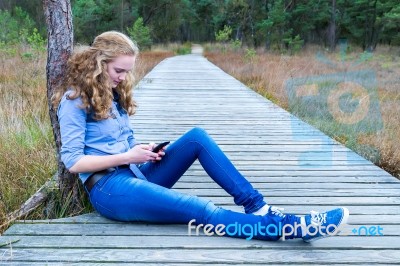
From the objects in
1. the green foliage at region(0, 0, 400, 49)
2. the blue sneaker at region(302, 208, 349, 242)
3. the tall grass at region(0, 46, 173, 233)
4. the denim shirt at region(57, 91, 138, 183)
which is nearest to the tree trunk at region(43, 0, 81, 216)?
the denim shirt at region(57, 91, 138, 183)

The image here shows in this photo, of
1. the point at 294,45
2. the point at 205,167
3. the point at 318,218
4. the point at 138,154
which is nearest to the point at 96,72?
the point at 138,154

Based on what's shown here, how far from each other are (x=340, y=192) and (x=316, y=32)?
40727 mm

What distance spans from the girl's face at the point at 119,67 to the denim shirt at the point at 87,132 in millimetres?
198

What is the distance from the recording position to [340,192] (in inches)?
122

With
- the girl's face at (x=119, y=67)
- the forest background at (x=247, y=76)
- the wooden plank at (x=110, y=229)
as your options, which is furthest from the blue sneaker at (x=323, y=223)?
the forest background at (x=247, y=76)

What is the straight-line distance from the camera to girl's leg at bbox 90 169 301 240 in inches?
89.2

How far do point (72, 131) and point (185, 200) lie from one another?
66 centimetres

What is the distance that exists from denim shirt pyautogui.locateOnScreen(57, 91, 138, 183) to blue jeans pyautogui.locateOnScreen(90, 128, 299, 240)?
0.52 feet

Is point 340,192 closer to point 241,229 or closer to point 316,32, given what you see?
point 241,229

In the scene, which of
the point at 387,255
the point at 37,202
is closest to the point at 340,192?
the point at 387,255

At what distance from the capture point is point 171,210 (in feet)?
7.72

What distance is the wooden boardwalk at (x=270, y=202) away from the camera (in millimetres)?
2119

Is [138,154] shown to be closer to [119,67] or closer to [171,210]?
[171,210]

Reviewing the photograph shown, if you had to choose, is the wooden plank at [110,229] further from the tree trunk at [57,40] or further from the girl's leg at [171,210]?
the tree trunk at [57,40]
